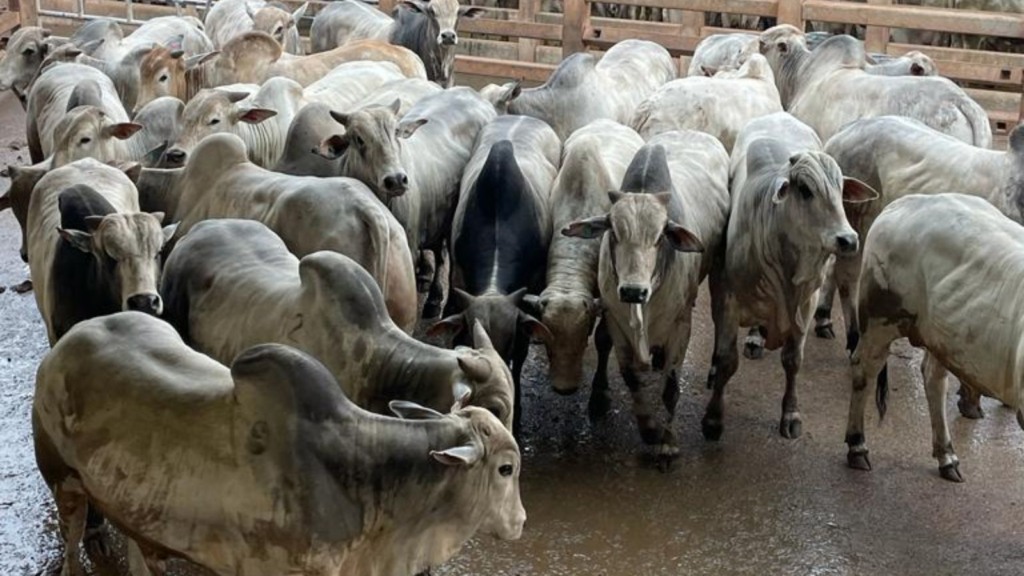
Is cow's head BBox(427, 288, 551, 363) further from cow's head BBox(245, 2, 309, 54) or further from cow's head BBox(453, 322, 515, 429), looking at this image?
cow's head BBox(245, 2, 309, 54)

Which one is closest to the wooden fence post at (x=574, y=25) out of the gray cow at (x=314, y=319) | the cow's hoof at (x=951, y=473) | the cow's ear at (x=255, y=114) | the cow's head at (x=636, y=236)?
the cow's ear at (x=255, y=114)

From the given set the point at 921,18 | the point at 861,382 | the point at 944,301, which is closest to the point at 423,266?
the point at 861,382

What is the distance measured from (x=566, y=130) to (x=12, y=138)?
5419 mm

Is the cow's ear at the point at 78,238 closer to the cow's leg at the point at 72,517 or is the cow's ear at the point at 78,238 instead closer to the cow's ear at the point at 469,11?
the cow's leg at the point at 72,517

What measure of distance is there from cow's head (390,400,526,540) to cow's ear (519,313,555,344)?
1.82 metres

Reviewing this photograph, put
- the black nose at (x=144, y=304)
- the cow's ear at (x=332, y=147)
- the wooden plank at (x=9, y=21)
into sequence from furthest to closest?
the wooden plank at (x=9, y=21) → the cow's ear at (x=332, y=147) → the black nose at (x=144, y=304)

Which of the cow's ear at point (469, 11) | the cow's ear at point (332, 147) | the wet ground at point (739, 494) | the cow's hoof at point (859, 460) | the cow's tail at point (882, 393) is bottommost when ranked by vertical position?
the wet ground at point (739, 494)

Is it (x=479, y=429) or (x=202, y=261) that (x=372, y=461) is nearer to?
(x=479, y=429)

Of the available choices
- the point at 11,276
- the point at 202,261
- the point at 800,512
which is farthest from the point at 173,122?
the point at 800,512

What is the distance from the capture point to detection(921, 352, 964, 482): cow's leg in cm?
684

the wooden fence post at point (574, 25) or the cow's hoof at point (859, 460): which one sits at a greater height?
the wooden fence post at point (574, 25)

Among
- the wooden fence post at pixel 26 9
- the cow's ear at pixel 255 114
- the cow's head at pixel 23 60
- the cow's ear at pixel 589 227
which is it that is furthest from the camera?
the wooden fence post at pixel 26 9

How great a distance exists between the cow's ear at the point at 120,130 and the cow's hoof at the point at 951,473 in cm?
461

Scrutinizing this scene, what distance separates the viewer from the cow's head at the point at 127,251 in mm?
5953
